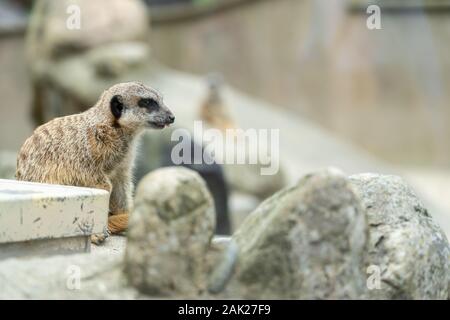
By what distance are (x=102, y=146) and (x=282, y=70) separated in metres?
10.4

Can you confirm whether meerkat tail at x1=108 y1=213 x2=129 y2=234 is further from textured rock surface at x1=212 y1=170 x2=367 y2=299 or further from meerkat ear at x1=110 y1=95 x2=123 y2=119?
textured rock surface at x1=212 y1=170 x2=367 y2=299

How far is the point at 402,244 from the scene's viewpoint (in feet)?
12.4

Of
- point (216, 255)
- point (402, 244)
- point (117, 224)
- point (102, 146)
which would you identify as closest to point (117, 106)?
point (102, 146)

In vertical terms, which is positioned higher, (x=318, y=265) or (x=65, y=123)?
(x=65, y=123)

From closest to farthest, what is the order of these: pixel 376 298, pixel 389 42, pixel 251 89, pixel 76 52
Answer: pixel 376 298 → pixel 76 52 → pixel 389 42 → pixel 251 89

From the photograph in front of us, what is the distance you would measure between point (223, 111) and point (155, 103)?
25.4 feet

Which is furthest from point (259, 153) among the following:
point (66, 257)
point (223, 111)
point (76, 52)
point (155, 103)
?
point (66, 257)

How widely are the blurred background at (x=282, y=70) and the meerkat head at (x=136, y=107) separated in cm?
741

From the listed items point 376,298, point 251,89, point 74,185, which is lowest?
point 376,298

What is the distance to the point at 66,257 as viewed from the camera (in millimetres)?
3658

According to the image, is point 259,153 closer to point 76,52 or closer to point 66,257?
point 76,52

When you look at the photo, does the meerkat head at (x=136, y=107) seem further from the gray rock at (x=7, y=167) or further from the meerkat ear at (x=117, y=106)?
the gray rock at (x=7, y=167)

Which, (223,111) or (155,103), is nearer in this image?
(155,103)

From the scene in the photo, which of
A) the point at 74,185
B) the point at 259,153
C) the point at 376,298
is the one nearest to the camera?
the point at 376,298
